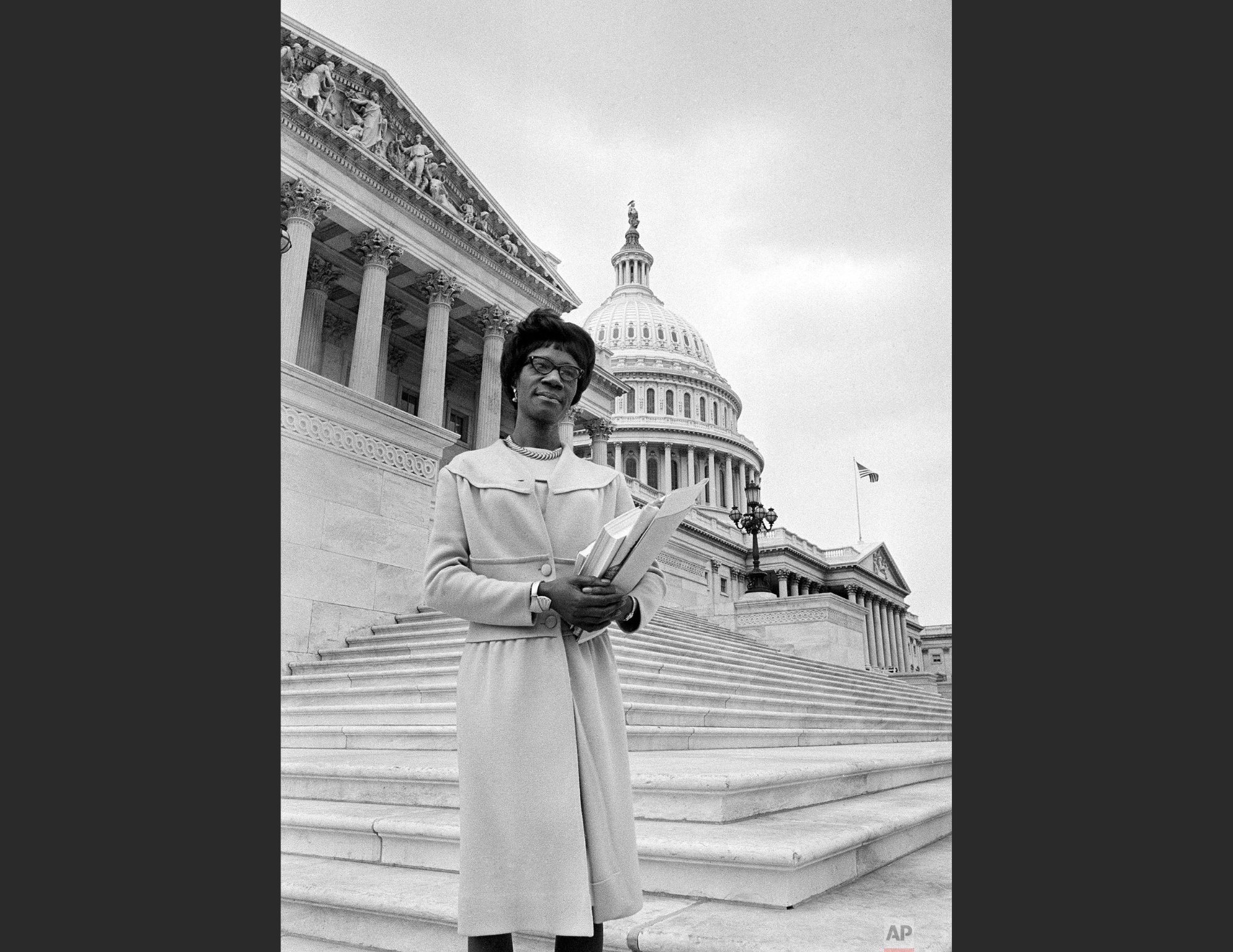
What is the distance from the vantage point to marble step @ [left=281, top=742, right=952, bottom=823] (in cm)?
439

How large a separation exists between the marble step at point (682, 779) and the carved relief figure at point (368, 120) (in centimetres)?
2024

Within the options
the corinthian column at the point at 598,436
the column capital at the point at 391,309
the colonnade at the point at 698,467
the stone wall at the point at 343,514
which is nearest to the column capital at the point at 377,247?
the column capital at the point at 391,309

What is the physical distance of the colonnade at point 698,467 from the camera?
70.3 metres

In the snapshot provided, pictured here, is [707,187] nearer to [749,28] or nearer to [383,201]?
[749,28]

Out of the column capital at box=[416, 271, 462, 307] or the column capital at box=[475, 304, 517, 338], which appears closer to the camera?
the column capital at box=[416, 271, 462, 307]

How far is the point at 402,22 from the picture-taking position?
6.11 m

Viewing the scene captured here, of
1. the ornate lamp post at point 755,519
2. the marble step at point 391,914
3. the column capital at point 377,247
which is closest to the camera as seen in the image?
the marble step at point 391,914

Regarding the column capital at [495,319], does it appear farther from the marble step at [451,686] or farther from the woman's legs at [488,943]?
the woman's legs at [488,943]

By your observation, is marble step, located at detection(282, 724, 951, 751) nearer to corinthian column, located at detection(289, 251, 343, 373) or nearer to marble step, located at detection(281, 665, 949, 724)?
marble step, located at detection(281, 665, 949, 724)

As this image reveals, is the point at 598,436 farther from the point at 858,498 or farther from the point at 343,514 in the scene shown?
the point at 343,514

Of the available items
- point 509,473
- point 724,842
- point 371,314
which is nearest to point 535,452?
point 509,473

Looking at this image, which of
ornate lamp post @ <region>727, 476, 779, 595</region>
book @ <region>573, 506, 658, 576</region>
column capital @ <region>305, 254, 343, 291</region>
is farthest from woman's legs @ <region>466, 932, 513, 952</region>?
ornate lamp post @ <region>727, 476, 779, 595</region>

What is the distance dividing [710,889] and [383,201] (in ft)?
76.8

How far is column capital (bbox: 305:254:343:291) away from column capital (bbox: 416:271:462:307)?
2396 mm
